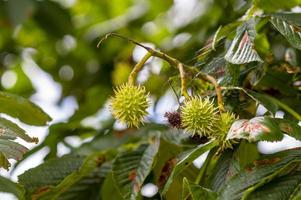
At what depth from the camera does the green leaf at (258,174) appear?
1098 millimetres

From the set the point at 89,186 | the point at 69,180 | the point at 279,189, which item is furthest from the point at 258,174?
the point at 89,186

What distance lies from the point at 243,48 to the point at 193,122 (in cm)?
17

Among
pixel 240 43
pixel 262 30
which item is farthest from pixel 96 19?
pixel 240 43

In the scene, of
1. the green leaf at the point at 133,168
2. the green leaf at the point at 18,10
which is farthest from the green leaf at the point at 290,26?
the green leaf at the point at 18,10

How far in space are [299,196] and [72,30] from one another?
183 centimetres

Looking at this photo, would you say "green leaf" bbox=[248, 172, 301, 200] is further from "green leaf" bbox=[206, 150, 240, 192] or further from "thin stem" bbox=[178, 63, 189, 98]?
"thin stem" bbox=[178, 63, 189, 98]

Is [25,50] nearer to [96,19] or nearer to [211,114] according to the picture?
[96,19]

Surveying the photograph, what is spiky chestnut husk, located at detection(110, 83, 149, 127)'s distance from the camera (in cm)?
121

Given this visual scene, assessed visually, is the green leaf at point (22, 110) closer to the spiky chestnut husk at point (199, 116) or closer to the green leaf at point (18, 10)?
the spiky chestnut husk at point (199, 116)

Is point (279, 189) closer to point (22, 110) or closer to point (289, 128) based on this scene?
point (289, 128)

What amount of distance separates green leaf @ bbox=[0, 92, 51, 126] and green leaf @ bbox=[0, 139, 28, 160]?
0.69 ft

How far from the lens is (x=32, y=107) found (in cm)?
145

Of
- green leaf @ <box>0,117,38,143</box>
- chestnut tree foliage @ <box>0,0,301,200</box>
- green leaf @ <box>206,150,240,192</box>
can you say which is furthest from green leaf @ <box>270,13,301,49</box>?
green leaf @ <box>0,117,38,143</box>

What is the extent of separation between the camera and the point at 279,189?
3.54 feet
